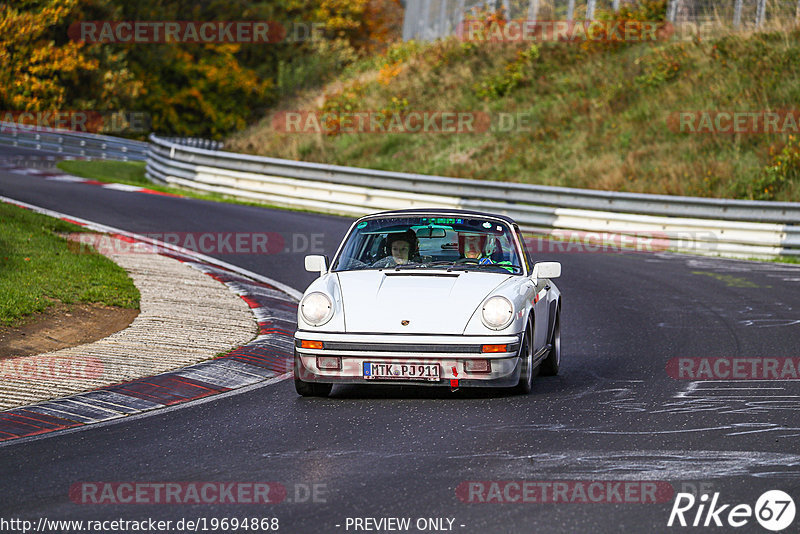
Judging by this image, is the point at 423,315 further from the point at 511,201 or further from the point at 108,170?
the point at 108,170

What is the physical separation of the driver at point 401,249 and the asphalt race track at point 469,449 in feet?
3.72

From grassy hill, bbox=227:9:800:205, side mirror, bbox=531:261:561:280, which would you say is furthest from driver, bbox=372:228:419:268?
grassy hill, bbox=227:9:800:205

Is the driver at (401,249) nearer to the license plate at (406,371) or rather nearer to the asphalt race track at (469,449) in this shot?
the asphalt race track at (469,449)

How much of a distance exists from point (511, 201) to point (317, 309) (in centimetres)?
1509

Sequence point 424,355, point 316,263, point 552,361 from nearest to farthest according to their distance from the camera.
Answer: point 424,355, point 316,263, point 552,361

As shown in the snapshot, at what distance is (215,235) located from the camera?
61.0 feet

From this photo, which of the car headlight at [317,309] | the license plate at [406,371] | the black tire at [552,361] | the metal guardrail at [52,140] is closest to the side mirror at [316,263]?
the car headlight at [317,309]

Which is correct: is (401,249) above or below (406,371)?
above

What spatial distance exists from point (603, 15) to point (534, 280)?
26595 mm

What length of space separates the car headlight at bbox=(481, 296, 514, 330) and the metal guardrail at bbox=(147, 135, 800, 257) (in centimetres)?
1232

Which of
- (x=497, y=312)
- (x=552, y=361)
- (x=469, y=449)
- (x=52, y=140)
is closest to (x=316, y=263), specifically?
(x=497, y=312)

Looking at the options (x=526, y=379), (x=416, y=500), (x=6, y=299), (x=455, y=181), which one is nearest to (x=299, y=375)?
(x=526, y=379)

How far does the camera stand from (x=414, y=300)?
26.8ft

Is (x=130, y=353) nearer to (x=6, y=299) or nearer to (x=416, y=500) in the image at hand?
(x=6, y=299)
